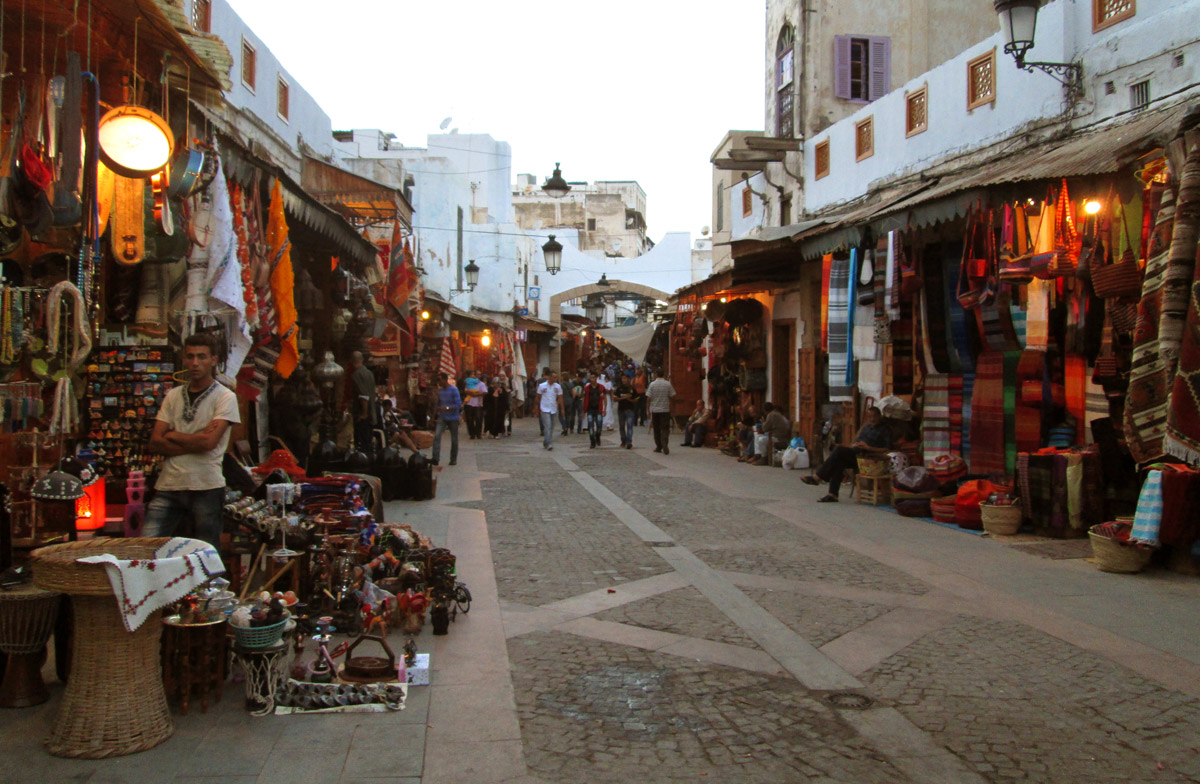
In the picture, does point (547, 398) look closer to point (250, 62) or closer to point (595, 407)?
point (595, 407)

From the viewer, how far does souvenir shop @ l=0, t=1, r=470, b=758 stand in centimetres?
407

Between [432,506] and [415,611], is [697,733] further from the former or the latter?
[432,506]

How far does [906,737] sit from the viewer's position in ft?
13.9

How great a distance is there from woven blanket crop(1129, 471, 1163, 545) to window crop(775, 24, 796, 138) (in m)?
11.7

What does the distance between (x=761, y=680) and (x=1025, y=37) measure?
807 cm

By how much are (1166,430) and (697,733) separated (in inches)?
156

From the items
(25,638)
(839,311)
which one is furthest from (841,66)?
(25,638)

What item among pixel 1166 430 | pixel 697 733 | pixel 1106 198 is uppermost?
pixel 1106 198

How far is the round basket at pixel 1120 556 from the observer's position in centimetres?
736

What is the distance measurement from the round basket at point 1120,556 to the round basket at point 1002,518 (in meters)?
1.54

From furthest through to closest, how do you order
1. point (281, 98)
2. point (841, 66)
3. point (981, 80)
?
1. point (841, 66)
2. point (281, 98)
3. point (981, 80)

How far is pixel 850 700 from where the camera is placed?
4.71 metres

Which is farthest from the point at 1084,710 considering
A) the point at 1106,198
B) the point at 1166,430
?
the point at 1106,198

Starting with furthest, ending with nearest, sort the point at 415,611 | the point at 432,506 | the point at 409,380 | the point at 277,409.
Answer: the point at 409,380, the point at 432,506, the point at 277,409, the point at 415,611
